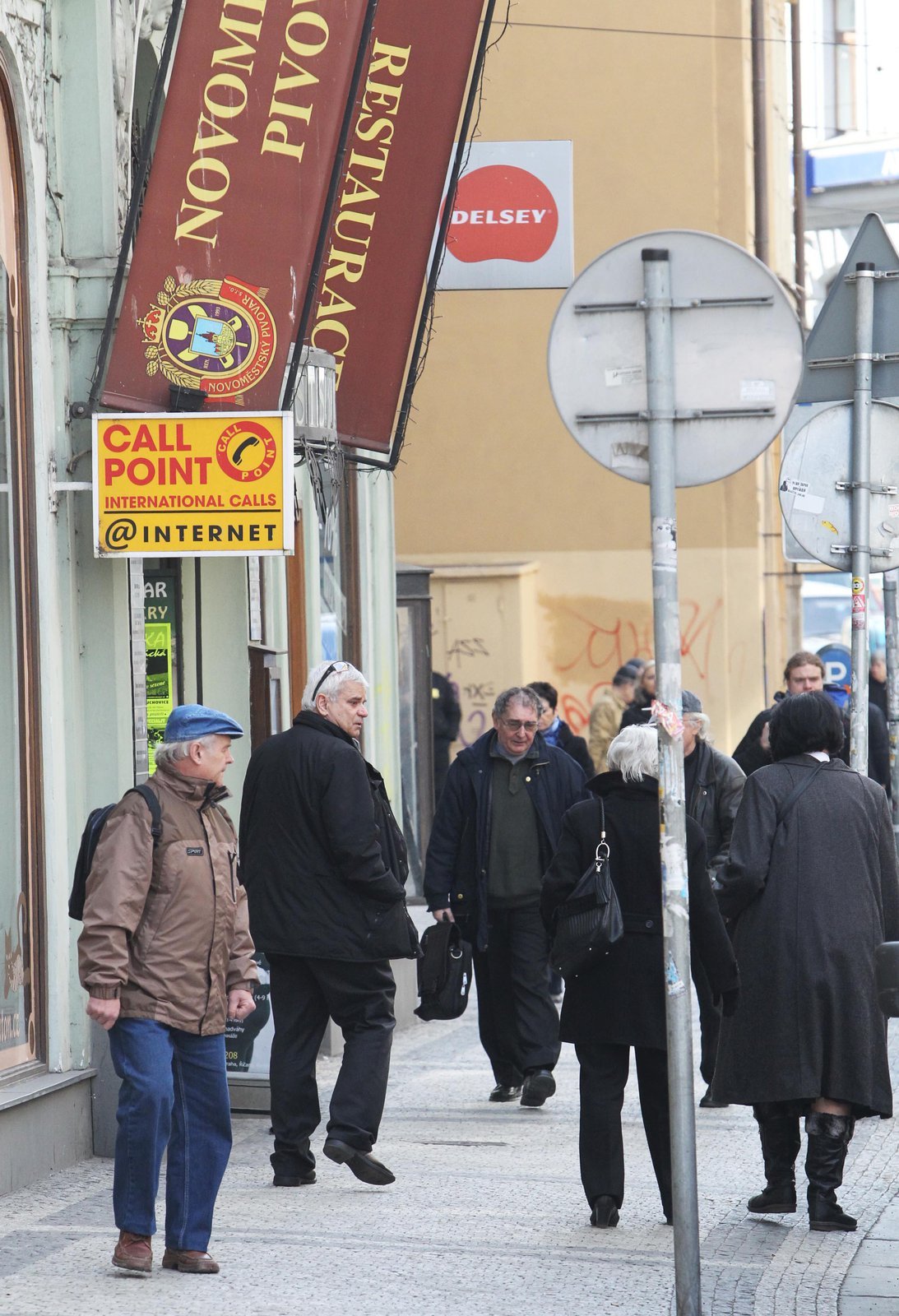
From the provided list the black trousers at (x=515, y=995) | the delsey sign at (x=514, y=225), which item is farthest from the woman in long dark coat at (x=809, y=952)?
the delsey sign at (x=514, y=225)

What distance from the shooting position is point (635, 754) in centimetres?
687

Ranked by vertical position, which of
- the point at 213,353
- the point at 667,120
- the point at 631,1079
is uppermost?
the point at 667,120

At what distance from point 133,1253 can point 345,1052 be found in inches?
63.9

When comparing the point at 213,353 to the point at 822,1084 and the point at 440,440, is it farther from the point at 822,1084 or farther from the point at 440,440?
the point at 440,440

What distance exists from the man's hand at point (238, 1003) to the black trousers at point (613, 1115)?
3.99 feet

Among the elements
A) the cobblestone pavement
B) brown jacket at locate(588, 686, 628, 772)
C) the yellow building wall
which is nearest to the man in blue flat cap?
the cobblestone pavement

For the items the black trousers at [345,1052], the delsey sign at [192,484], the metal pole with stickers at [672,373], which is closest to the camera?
the metal pole with stickers at [672,373]

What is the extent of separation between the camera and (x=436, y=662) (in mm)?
22547

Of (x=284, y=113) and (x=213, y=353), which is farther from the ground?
(x=284, y=113)

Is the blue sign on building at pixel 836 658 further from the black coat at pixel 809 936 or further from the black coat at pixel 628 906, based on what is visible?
the black coat at pixel 628 906

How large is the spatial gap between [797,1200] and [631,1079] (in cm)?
316

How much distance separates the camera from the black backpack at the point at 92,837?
6.12 meters

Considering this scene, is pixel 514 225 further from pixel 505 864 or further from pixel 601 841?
pixel 601 841

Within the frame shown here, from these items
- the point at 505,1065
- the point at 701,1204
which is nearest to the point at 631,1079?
the point at 505,1065
